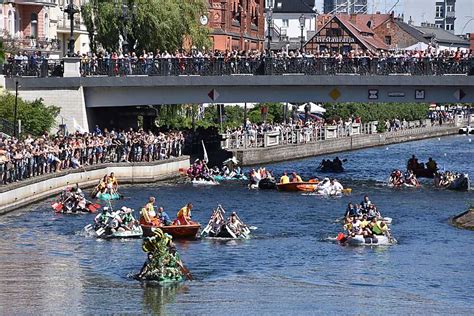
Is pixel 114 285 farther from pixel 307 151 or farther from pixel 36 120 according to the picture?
pixel 307 151

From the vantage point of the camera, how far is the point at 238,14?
164 meters

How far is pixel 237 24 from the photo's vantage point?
16288cm

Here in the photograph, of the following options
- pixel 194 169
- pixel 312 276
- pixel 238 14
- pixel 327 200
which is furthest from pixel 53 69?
pixel 238 14

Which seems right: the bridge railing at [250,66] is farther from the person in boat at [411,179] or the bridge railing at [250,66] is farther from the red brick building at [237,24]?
the red brick building at [237,24]

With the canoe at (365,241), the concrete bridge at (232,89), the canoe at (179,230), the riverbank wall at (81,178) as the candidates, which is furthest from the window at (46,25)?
the canoe at (365,241)

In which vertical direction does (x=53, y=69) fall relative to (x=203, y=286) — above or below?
above

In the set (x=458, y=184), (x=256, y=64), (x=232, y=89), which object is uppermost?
(x=256, y=64)

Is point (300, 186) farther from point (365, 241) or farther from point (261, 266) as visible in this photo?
point (261, 266)

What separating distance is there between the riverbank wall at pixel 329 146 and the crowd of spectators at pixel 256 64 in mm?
15920

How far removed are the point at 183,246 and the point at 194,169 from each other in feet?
89.5

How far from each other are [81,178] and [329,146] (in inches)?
1729

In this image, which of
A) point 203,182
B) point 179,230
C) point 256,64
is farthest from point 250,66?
point 179,230

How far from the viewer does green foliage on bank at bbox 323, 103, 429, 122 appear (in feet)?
455

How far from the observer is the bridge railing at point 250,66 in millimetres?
81750
